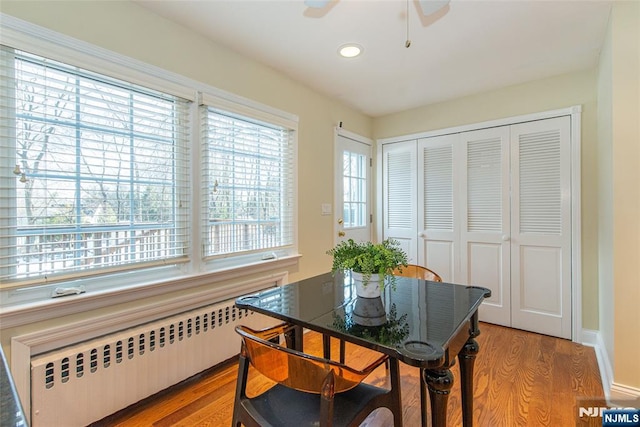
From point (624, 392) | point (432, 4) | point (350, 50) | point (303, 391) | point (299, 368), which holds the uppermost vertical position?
point (350, 50)

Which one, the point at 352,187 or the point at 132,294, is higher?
Result: the point at 352,187

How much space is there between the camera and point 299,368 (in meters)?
0.91

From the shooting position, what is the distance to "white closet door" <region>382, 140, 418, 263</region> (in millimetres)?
3562

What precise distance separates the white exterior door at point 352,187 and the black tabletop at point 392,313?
5.43ft

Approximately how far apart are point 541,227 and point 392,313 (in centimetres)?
237

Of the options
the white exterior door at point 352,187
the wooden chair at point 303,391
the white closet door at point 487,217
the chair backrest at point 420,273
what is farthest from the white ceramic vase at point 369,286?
the white closet door at point 487,217

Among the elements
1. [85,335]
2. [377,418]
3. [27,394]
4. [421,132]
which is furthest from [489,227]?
[27,394]

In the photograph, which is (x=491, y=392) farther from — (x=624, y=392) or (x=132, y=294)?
(x=132, y=294)

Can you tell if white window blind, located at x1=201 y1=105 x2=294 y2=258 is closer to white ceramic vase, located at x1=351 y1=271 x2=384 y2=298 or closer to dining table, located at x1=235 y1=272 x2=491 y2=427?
dining table, located at x1=235 y1=272 x2=491 y2=427

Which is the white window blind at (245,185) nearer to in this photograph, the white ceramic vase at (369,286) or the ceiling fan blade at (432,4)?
the white ceramic vase at (369,286)

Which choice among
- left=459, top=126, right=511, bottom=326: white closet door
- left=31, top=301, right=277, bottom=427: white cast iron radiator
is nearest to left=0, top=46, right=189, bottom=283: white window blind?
left=31, top=301, right=277, bottom=427: white cast iron radiator

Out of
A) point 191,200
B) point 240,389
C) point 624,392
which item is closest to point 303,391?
point 240,389

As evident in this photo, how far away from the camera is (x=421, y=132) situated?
3.50 meters

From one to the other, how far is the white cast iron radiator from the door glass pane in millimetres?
1768
